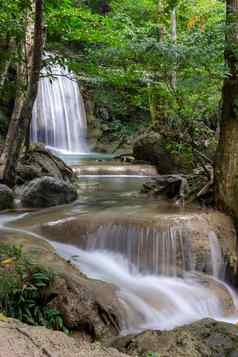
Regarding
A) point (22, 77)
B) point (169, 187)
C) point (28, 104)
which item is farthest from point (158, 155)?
point (28, 104)

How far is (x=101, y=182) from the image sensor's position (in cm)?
1167

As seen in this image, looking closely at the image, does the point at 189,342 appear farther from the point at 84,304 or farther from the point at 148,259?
the point at 148,259

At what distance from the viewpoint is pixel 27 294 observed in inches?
153

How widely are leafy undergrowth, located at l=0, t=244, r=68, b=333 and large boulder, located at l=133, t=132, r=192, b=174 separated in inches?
377

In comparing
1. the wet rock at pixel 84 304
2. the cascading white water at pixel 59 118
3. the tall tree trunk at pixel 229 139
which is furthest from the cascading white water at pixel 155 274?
the cascading white water at pixel 59 118

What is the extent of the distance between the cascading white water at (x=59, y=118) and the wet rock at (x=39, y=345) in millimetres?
18083

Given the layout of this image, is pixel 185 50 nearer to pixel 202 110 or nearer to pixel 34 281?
pixel 202 110

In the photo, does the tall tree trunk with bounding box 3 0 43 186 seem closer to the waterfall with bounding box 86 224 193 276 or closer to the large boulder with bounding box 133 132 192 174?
the waterfall with bounding box 86 224 193 276

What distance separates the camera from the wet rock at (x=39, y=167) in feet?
31.8

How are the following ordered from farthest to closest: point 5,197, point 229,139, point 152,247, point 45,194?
point 45,194 < point 5,197 < point 229,139 < point 152,247

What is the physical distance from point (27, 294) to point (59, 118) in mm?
18335

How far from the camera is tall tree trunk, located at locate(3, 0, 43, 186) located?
6445 millimetres

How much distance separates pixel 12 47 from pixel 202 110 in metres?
4.13

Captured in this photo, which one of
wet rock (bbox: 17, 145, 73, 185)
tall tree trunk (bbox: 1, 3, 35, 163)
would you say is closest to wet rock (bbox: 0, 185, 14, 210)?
tall tree trunk (bbox: 1, 3, 35, 163)
